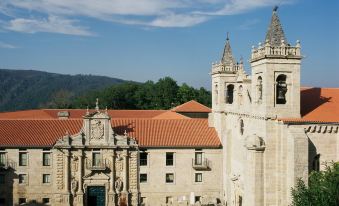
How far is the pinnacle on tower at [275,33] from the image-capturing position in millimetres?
32531

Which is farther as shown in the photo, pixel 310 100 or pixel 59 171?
pixel 59 171

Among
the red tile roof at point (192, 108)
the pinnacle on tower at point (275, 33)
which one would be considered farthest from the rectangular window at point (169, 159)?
the red tile roof at point (192, 108)

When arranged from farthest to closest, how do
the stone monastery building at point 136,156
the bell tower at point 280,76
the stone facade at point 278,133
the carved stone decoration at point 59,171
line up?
the carved stone decoration at point 59,171, the stone monastery building at point 136,156, the bell tower at point 280,76, the stone facade at point 278,133

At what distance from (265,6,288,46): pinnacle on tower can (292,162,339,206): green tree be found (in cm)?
970

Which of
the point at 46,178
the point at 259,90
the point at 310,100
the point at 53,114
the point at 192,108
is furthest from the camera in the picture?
the point at 192,108

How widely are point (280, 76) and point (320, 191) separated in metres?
9.50

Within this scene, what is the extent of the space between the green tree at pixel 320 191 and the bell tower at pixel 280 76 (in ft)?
17.9

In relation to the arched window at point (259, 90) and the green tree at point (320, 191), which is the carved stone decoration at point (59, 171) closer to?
the arched window at point (259, 90)

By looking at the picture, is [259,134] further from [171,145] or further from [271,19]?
[171,145]

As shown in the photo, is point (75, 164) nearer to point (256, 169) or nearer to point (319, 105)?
point (256, 169)

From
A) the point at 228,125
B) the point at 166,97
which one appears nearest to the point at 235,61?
the point at 228,125

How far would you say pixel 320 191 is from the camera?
26531 millimetres

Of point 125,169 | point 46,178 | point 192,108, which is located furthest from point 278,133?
point 192,108

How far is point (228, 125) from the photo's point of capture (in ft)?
146
